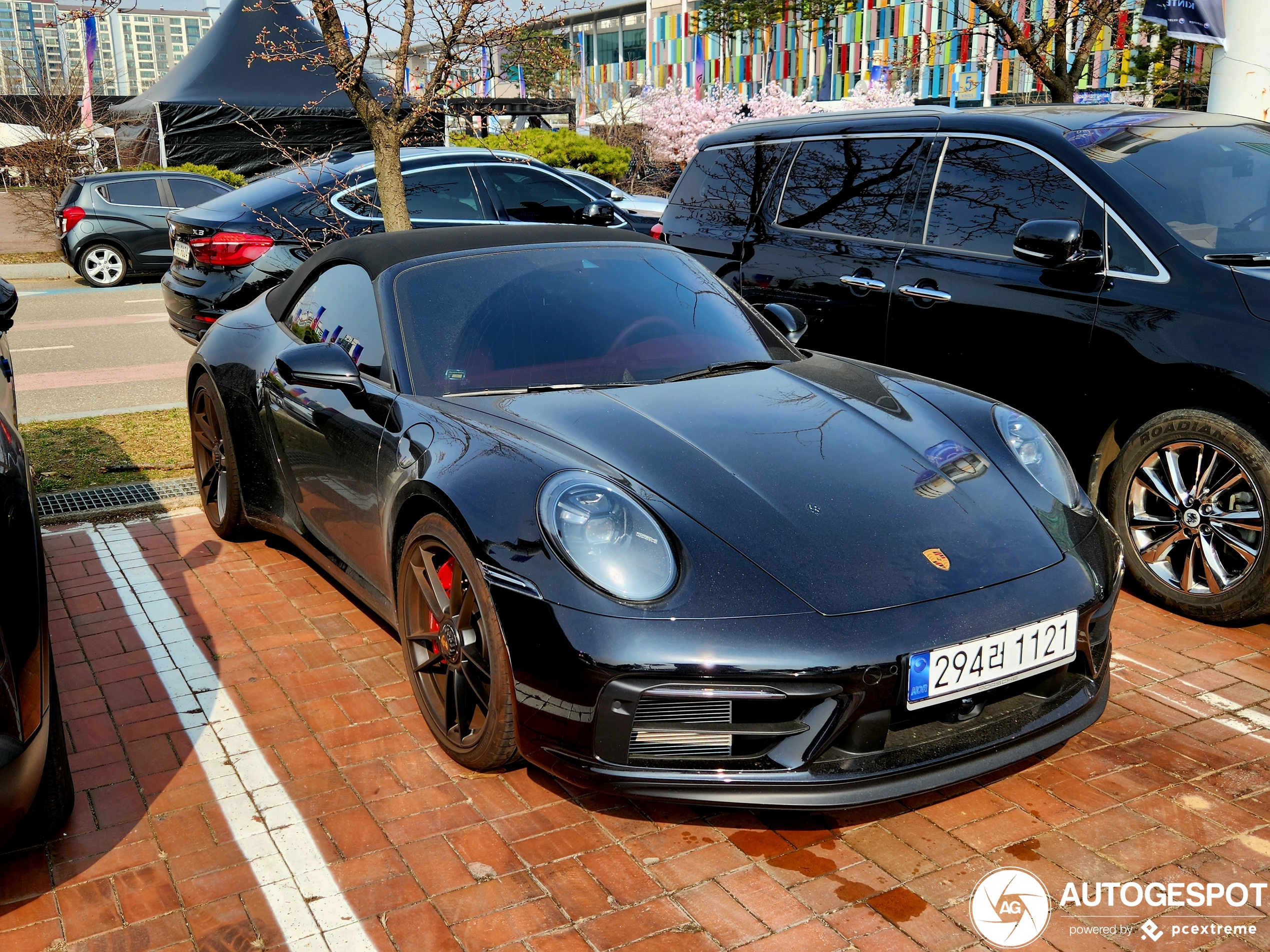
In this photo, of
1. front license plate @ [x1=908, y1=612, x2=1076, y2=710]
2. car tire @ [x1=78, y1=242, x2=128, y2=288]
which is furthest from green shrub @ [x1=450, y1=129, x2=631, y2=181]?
front license plate @ [x1=908, y1=612, x2=1076, y2=710]

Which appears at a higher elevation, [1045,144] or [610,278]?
[1045,144]

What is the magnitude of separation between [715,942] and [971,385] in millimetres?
3168

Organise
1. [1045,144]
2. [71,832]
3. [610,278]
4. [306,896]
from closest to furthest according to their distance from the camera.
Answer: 1. [306,896]
2. [71,832]
3. [610,278]
4. [1045,144]

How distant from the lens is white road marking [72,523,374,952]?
8.58 ft

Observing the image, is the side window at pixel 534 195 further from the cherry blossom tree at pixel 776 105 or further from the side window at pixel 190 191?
the cherry blossom tree at pixel 776 105

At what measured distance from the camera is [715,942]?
2500 mm

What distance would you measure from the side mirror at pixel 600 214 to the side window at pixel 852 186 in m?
2.32

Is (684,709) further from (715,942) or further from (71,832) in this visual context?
(71,832)

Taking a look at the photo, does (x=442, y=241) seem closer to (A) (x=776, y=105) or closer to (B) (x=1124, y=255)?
(B) (x=1124, y=255)

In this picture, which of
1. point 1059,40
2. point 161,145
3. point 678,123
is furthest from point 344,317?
point 678,123

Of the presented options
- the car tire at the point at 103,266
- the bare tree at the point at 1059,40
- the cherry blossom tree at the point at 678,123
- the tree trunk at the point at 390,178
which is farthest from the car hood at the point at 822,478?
the cherry blossom tree at the point at 678,123

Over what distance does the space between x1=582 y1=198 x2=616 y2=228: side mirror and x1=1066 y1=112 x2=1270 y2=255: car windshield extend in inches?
154

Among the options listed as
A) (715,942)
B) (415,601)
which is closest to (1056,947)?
(715,942)

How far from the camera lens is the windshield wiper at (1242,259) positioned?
4.26 meters
